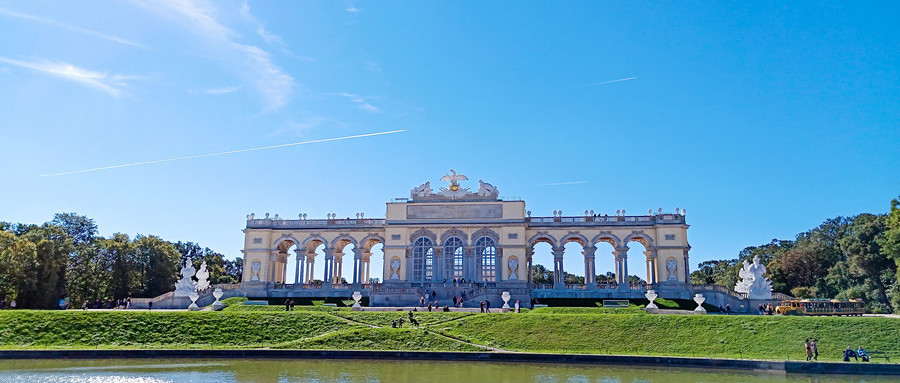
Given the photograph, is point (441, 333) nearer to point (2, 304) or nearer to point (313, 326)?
point (313, 326)

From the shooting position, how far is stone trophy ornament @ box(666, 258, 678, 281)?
51250 mm

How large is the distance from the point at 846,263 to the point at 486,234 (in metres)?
32.6

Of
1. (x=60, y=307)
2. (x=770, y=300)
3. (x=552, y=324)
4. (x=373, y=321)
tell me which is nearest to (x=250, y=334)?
(x=373, y=321)

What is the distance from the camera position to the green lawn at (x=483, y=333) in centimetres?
2823

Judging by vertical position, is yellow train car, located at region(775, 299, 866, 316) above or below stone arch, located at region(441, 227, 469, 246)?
below

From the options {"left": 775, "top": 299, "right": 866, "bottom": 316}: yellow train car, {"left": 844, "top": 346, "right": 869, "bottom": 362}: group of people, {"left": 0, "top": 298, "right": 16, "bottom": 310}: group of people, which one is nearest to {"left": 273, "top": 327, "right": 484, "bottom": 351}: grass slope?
{"left": 844, "top": 346, "right": 869, "bottom": 362}: group of people

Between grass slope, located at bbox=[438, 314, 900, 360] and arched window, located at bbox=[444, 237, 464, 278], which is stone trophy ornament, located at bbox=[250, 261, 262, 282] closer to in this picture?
arched window, located at bbox=[444, 237, 464, 278]

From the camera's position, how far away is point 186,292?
45.8m

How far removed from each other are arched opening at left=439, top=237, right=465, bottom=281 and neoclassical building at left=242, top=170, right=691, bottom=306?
0.08 meters

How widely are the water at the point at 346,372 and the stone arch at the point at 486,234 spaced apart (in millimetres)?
28036

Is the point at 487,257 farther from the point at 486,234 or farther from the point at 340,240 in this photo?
the point at 340,240

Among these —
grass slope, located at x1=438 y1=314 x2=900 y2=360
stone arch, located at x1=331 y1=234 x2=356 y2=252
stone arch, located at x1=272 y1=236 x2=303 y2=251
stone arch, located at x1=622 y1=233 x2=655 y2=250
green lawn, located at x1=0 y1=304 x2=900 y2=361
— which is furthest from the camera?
stone arch, located at x1=331 y1=234 x2=356 y2=252

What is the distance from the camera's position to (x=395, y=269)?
54.2 meters

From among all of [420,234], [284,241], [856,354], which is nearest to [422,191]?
[420,234]
